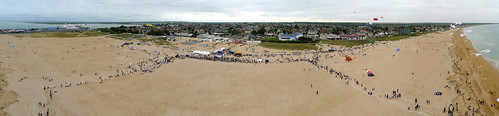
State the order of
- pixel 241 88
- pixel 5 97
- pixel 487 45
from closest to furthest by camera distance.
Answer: pixel 5 97
pixel 241 88
pixel 487 45

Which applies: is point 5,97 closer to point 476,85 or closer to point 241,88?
point 241,88

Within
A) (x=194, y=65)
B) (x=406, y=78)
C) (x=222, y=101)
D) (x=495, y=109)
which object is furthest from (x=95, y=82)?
(x=495, y=109)

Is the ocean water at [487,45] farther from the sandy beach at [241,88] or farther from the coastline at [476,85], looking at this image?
the sandy beach at [241,88]

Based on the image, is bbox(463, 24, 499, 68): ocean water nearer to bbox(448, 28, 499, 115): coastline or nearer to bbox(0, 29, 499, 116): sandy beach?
bbox(448, 28, 499, 115): coastline

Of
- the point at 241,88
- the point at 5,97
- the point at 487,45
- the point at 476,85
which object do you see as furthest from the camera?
the point at 487,45

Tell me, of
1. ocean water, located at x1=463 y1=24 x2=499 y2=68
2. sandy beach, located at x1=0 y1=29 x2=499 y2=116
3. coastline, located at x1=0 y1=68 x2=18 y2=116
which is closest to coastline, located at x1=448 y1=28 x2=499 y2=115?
sandy beach, located at x1=0 y1=29 x2=499 y2=116

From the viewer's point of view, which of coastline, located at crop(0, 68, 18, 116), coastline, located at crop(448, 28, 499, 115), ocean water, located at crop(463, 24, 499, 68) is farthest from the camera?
ocean water, located at crop(463, 24, 499, 68)

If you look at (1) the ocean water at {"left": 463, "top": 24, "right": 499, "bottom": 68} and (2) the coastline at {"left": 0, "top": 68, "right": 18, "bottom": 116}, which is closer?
(2) the coastline at {"left": 0, "top": 68, "right": 18, "bottom": 116}

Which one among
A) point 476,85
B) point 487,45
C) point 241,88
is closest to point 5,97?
point 241,88

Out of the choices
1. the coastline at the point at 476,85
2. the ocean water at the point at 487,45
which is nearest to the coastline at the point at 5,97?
the coastline at the point at 476,85
